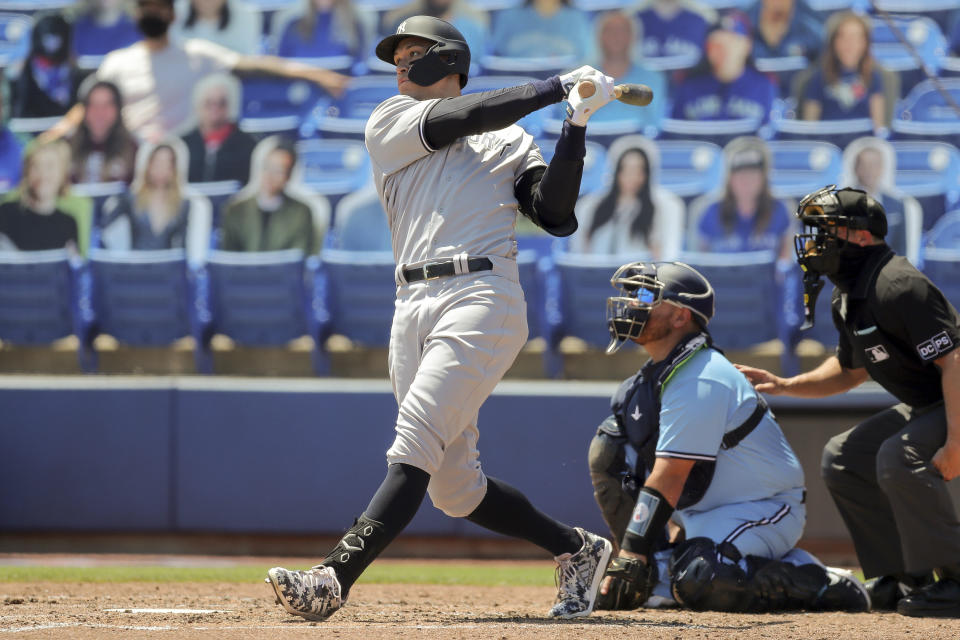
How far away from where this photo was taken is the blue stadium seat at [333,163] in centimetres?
704

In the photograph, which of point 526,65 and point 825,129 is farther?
point 526,65

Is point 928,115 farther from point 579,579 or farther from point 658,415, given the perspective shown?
point 579,579

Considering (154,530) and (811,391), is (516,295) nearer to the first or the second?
(811,391)

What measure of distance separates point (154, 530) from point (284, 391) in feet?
2.81

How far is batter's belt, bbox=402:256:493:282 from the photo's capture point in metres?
2.69

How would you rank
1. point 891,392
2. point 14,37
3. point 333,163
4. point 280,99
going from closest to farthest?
point 891,392
point 333,163
point 280,99
point 14,37

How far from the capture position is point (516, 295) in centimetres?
275

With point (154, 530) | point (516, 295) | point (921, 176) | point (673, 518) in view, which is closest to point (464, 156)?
point (516, 295)

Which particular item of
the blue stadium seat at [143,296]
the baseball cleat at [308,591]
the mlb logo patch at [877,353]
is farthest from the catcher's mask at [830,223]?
the blue stadium seat at [143,296]

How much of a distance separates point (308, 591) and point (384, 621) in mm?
439

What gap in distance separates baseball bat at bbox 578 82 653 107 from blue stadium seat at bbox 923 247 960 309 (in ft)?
12.7

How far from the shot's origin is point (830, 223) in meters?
3.22

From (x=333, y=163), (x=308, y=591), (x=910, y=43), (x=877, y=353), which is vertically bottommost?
(x=308, y=591)

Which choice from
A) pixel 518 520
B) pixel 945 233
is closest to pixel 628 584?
pixel 518 520
